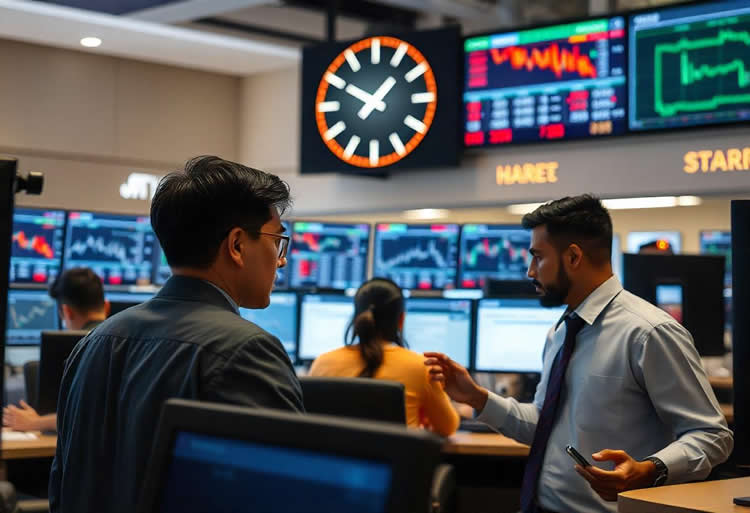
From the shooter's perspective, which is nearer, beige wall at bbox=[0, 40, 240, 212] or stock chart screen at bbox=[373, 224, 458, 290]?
stock chart screen at bbox=[373, 224, 458, 290]

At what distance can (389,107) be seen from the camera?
192 inches

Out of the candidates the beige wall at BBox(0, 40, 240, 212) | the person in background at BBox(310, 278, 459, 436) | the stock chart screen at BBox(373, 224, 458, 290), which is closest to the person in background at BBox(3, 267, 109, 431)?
the person in background at BBox(310, 278, 459, 436)

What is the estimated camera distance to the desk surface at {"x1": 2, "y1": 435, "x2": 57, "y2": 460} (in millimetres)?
3495

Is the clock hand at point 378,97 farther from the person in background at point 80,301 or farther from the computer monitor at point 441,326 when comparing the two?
the person in background at point 80,301

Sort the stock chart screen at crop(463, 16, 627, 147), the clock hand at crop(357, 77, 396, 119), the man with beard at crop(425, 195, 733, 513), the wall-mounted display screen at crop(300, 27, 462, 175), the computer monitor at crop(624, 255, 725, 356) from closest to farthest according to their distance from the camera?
the man with beard at crop(425, 195, 733, 513) < the computer monitor at crop(624, 255, 725, 356) < the stock chart screen at crop(463, 16, 627, 147) < the wall-mounted display screen at crop(300, 27, 462, 175) < the clock hand at crop(357, 77, 396, 119)

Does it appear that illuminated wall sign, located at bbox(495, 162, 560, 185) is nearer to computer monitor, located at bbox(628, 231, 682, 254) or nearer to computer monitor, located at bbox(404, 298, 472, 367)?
computer monitor, located at bbox(404, 298, 472, 367)

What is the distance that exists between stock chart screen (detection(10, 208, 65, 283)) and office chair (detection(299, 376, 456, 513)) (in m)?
2.54

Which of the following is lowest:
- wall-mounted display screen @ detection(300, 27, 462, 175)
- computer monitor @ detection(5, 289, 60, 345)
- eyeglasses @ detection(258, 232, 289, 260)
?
computer monitor @ detection(5, 289, 60, 345)

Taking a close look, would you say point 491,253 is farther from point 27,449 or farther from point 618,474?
point 618,474

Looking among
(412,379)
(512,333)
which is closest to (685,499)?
(412,379)

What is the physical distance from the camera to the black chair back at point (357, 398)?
9.91 ft

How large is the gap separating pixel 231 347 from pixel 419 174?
13.0 ft

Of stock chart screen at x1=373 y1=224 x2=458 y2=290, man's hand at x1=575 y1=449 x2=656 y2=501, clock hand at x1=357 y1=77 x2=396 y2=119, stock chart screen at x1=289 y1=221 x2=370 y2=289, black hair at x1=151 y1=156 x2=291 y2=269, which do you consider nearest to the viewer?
black hair at x1=151 y1=156 x2=291 y2=269

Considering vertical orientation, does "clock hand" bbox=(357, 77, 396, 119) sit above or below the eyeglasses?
above
